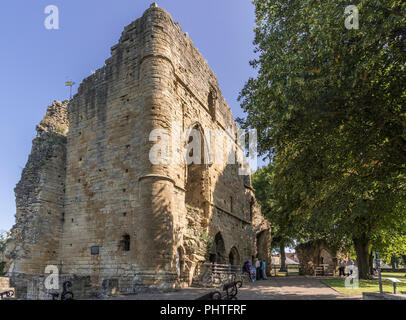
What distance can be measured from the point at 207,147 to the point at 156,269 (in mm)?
9156

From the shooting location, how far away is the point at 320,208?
36.9 ft

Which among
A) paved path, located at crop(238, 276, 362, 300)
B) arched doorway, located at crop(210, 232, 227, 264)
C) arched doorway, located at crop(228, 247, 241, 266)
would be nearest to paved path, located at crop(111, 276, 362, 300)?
paved path, located at crop(238, 276, 362, 300)

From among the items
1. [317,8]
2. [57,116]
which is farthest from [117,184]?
[317,8]

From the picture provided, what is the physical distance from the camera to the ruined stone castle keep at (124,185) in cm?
1248

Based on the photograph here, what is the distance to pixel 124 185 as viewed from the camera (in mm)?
14211

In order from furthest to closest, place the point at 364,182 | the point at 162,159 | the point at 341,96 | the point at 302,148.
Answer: the point at 162,159 → the point at 302,148 → the point at 364,182 → the point at 341,96

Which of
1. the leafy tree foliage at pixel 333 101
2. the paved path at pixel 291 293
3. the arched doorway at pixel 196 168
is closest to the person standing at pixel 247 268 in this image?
the arched doorway at pixel 196 168

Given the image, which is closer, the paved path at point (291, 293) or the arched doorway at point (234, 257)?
the paved path at point (291, 293)

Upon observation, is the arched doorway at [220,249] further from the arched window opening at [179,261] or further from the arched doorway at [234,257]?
the arched window opening at [179,261]

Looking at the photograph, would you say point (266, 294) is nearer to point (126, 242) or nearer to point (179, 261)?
point (179, 261)

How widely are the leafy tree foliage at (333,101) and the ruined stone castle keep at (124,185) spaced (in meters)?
4.19

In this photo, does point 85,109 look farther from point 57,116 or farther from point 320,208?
point 320,208

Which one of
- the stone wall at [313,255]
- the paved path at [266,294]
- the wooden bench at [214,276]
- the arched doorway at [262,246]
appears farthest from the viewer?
the stone wall at [313,255]

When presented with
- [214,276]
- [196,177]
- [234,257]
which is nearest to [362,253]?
[234,257]
